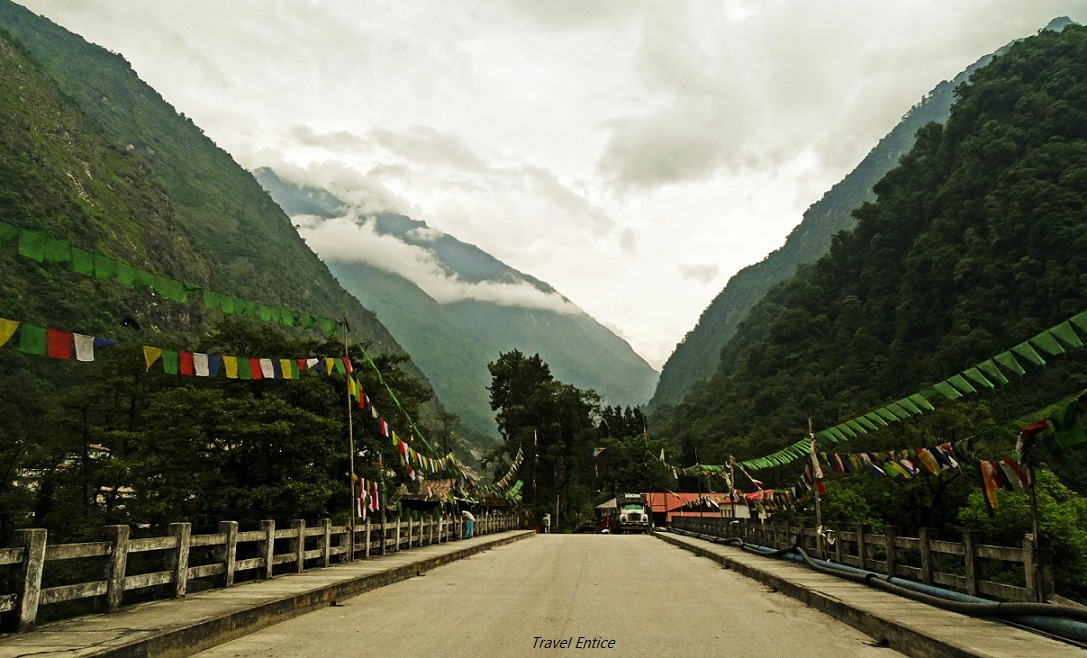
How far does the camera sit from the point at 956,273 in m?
66.9

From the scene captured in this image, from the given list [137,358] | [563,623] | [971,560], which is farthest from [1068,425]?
[137,358]

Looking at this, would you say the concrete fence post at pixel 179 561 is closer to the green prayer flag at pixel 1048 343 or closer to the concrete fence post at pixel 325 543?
the concrete fence post at pixel 325 543

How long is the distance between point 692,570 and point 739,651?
964cm

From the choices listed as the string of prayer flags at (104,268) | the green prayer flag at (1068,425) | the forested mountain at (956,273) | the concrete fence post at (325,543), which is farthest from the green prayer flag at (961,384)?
the forested mountain at (956,273)

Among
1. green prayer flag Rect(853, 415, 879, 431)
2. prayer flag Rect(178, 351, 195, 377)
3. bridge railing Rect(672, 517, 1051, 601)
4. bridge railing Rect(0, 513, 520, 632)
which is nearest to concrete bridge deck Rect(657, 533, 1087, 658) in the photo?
bridge railing Rect(672, 517, 1051, 601)

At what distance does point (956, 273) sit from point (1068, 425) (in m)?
68.5

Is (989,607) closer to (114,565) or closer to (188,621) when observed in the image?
(188,621)

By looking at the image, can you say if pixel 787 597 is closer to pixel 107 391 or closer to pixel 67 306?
pixel 107 391

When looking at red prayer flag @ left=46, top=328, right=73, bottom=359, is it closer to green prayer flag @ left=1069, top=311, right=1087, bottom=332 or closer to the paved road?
the paved road

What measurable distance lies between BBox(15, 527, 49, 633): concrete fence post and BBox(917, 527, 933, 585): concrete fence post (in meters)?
9.76

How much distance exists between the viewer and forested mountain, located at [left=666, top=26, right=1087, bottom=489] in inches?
2302

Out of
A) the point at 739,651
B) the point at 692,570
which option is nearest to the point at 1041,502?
the point at 692,570

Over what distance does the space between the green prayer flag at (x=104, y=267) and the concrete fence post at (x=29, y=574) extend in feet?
12.1

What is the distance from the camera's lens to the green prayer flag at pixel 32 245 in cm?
839
